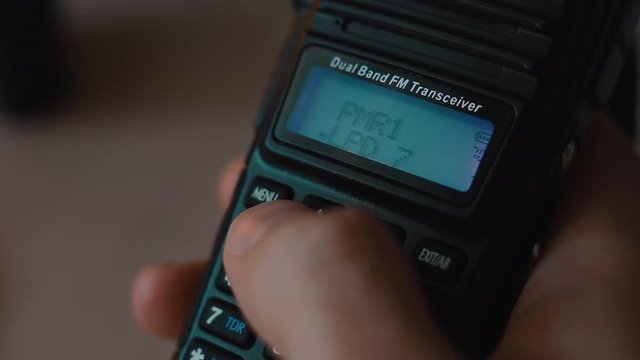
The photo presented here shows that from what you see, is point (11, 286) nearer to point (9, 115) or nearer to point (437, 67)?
point (9, 115)

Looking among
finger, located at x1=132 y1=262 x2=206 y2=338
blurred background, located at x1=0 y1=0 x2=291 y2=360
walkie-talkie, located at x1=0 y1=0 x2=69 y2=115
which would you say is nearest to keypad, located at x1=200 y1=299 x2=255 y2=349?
finger, located at x1=132 y1=262 x2=206 y2=338

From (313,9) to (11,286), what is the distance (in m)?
0.36

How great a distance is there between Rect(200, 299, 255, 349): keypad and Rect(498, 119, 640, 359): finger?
10 centimetres

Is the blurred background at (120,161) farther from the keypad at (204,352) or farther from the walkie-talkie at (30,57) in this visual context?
the keypad at (204,352)

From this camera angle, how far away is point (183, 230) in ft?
2.36

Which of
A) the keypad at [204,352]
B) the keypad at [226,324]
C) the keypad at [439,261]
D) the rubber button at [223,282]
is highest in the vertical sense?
the keypad at [439,261]

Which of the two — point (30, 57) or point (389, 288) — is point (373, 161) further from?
point (30, 57)

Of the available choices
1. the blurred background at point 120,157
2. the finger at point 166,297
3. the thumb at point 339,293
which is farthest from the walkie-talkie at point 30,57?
the thumb at point 339,293

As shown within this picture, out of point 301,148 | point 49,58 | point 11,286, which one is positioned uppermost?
point 301,148

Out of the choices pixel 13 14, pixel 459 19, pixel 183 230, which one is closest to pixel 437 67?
pixel 459 19

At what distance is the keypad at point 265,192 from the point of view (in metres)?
0.41

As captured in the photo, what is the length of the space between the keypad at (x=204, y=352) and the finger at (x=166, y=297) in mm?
101

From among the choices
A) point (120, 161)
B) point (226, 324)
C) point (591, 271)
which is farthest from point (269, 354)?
point (120, 161)

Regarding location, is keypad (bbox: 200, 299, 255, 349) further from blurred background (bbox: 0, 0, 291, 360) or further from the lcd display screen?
blurred background (bbox: 0, 0, 291, 360)
